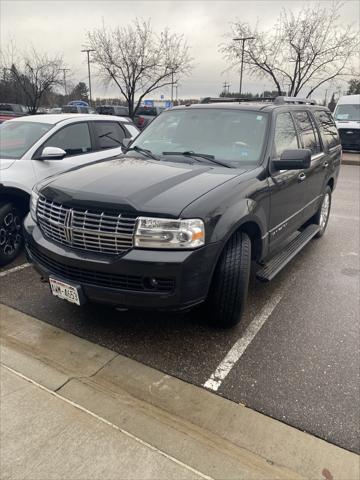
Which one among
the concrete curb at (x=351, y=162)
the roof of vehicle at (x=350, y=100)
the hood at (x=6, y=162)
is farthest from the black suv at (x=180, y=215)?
the roof of vehicle at (x=350, y=100)

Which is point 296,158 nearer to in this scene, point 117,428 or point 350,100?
point 117,428

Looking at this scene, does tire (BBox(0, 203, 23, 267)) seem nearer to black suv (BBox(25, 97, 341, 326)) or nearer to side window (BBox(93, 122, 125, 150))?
black suv (BBox(25, 97, 341, 326))

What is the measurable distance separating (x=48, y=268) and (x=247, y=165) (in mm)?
1898

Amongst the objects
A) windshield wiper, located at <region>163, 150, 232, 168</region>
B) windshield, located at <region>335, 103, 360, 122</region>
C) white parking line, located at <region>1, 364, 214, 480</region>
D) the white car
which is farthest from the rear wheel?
windshield, located at <region>335, 103, 360, 122</region>

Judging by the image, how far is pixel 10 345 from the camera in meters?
3.03

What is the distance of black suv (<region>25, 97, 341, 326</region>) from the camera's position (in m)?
2.61

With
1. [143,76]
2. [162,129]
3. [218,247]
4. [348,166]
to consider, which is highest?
[143,76]

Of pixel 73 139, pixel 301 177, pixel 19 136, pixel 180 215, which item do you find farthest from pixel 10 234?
pixel 301 177

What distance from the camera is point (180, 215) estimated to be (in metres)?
2.58

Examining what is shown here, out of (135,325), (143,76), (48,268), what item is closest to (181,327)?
(135,325)

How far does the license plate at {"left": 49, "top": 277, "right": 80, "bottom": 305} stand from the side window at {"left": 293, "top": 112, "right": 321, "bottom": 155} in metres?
3.09

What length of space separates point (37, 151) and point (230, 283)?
3.17 meters

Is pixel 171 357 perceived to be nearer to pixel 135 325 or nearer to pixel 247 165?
pixel 135 325

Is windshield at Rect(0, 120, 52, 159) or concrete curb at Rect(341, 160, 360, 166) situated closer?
windshield at Rect(0, 120, 52, 159)
